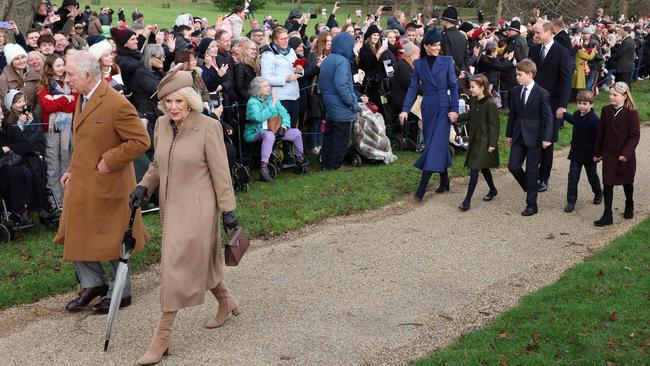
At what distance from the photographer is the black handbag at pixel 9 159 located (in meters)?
8.99

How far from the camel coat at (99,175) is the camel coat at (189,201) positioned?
662 mm

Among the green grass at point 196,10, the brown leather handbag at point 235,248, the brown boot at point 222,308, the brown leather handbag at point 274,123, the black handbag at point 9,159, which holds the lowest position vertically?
the green grass at point 196,10

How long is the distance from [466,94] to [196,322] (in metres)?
8.74

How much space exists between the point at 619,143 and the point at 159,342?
20.6ft

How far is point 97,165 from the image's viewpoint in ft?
22.5

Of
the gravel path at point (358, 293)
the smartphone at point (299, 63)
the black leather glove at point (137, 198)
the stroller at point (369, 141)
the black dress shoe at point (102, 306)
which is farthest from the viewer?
the smartphone at point (299, 63)

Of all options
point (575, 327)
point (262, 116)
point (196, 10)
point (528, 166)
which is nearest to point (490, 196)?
point (528, 166)

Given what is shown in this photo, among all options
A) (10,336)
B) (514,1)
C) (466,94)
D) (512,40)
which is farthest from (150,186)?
(514,1)

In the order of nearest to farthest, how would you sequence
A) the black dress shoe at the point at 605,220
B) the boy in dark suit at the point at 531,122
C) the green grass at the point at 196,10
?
the black dress shoe at the point at 605,220 → the boy in dark suit at the point at 531,122 → the green grass at the point at 196,10

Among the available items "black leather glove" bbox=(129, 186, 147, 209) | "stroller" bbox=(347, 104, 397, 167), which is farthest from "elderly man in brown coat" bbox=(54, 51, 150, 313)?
"stroller" bbox=(347, 104, 397, 167)

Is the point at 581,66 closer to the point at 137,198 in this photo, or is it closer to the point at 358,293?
the point at 358,293

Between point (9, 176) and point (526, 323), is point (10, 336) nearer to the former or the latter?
point (9, 176)

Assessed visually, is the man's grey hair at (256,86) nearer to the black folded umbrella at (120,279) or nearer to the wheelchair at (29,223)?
the wheelchair at (29,223)

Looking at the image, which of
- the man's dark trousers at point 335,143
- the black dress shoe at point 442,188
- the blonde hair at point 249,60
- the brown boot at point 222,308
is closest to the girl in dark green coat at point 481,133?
the black dress shoe at point 442,188
